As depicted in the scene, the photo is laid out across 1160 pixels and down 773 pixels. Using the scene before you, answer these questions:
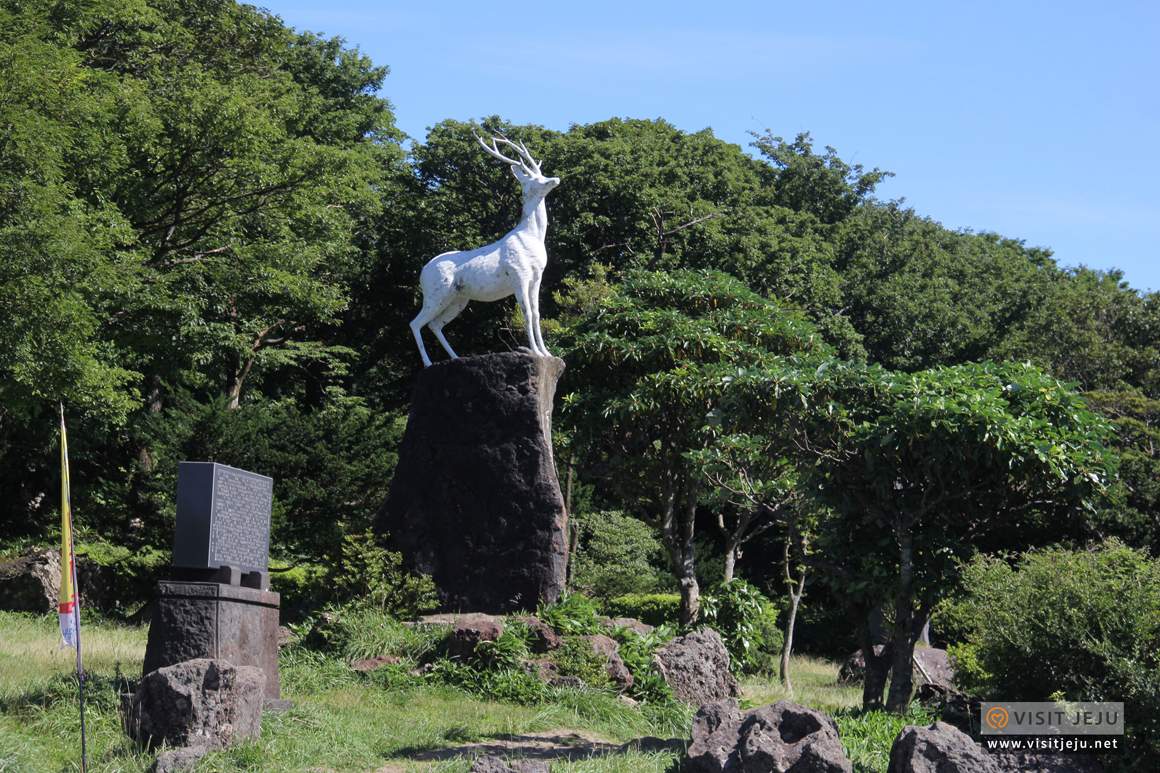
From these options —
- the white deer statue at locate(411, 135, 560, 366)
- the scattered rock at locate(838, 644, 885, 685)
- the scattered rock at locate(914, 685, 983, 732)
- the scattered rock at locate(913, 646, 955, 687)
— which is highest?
the white deer statue at locate(411, 135, 560, 366)

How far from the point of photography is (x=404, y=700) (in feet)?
30.7

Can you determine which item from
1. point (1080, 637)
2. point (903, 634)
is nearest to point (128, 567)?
point (903, 634)

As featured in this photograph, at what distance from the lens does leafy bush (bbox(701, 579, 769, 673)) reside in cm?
1256

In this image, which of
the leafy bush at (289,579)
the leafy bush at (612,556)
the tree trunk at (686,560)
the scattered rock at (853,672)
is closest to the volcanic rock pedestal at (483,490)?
the tree trunk at (686,560)

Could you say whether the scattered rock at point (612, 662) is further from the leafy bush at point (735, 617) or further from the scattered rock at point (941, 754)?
the scattered rock at point (941, 754)

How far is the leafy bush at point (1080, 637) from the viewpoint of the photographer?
19.9 ft

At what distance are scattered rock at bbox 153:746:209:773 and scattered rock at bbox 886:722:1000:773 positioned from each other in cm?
440

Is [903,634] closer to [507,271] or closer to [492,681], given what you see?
[492,681]

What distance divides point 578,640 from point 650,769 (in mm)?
3559

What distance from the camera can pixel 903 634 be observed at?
8750 millimetres

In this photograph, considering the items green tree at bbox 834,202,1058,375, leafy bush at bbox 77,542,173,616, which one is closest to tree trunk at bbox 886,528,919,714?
leafy bush at bbox 77,542,173,616

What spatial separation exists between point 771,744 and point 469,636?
520cm

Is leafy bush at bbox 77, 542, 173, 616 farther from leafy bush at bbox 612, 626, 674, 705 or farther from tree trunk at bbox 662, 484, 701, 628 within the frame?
leafy bush at bbox 612, 626, 674, 705

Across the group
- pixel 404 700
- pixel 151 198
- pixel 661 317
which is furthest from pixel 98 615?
pixel 661 317
